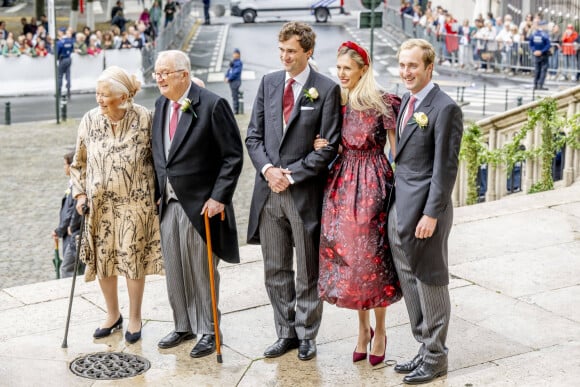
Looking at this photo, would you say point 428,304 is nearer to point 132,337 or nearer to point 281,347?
point 281,347

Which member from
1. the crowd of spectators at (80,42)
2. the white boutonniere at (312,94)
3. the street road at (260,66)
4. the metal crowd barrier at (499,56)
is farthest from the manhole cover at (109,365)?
the crowd of spectators at (80,42)

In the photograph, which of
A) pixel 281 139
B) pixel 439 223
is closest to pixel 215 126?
pixel 281 139

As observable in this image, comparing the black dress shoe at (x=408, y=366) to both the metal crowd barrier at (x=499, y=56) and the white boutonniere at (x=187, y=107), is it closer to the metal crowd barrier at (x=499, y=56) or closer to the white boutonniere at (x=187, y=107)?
the white boutonniere at (x=187, y=107)

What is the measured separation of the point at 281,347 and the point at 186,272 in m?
0.84

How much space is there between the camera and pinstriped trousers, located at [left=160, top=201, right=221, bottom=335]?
24.3ft

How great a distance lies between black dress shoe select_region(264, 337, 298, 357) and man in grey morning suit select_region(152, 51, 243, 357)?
0.40 m

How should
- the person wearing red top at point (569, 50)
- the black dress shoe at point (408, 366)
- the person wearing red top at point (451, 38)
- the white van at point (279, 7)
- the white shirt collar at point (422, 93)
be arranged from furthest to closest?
the white van at point (279, 7) < the person wearing red top at point (451, 38) < the person wearing red top at point (569, 50) < the black dress shoe at point (408, 366) < the white shirt collar at point (422, 93)

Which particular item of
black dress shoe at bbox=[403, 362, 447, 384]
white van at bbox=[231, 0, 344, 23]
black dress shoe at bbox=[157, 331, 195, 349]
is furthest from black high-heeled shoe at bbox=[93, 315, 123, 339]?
white van at bbox=[231, 0, 344, 23]

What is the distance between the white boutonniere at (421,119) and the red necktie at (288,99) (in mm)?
958

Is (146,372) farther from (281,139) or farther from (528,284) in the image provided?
(528,284)

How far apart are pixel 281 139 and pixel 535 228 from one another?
14.2 feet

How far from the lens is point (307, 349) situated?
7273 millimetres

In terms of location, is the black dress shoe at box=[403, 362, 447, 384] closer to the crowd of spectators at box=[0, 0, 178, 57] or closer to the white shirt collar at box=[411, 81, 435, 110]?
the white shirt collar at box=[411, 81, 435, 110]

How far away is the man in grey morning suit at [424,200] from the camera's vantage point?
21.5 ft
